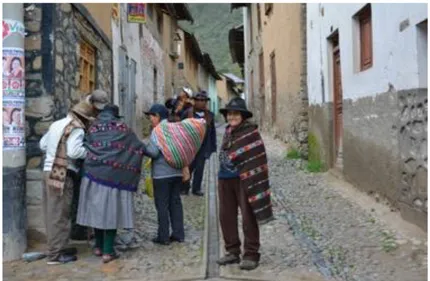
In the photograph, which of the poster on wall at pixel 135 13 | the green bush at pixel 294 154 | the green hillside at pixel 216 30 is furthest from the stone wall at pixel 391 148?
the green hillside at pixel 216 30

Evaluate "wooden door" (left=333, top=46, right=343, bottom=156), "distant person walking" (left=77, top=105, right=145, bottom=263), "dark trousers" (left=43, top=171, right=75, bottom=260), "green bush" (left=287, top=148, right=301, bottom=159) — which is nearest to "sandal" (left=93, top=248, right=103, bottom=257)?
"distant person walking" (left=77, top=105, right=145, bottom=263)

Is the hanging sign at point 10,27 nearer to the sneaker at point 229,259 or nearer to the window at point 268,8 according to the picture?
the sneaker at point 229,259

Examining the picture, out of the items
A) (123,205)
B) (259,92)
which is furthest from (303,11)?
(259,92)

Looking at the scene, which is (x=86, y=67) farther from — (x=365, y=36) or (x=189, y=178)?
(x=365, y=36)

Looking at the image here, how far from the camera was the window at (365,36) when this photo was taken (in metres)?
7.39

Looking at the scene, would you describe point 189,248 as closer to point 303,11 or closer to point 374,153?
point 374,153

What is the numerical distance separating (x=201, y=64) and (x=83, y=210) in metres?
31.0

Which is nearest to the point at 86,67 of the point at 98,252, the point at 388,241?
the point at 98,252

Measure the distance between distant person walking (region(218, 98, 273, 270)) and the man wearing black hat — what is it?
8.87ft

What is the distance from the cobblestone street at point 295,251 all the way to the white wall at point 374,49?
61.9 inches

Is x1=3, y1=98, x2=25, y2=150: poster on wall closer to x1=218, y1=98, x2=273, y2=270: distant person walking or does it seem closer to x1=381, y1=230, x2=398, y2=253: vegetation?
x1=218, y1=98, x2=273, y2=270: distant person walking

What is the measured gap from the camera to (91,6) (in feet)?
24.7

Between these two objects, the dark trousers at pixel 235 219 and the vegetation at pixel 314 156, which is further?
the vegetation at pixel 314 156

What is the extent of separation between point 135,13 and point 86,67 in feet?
14.1
